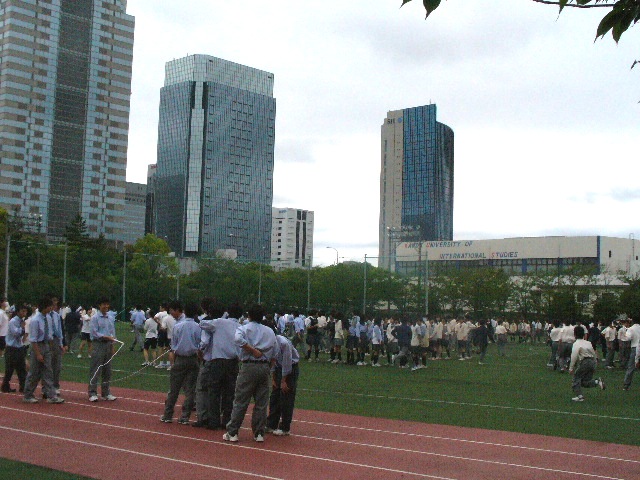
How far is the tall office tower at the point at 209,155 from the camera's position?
18600 centimetres

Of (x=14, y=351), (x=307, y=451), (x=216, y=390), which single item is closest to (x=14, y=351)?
(x=14, y=351)

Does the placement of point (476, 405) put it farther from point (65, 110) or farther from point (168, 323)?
point (65, 110)

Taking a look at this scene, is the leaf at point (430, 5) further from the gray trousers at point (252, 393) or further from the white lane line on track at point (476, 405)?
the white lane line on track at point (476, 405)

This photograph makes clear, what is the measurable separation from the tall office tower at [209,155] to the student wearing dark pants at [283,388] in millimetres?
172803

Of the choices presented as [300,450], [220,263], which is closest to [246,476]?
[300,450]

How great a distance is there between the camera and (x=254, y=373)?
10.8 metres

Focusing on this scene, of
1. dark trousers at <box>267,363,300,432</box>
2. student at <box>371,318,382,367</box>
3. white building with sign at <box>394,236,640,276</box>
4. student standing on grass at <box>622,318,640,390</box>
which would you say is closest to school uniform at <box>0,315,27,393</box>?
dark trousers at <box>267,363,300,432</box>

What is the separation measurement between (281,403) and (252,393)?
874 mm

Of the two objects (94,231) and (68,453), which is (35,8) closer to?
(94,231)

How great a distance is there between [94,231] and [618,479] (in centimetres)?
12510

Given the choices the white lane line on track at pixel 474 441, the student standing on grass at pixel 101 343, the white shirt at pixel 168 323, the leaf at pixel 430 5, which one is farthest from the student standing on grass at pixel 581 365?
the leaf at pixel 430 5

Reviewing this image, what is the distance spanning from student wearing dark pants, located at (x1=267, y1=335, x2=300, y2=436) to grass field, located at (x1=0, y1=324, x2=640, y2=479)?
289 cm

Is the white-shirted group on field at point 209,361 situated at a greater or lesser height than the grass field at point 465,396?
greater

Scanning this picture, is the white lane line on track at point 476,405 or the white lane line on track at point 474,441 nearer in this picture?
the white lane line on track at point 474,441
